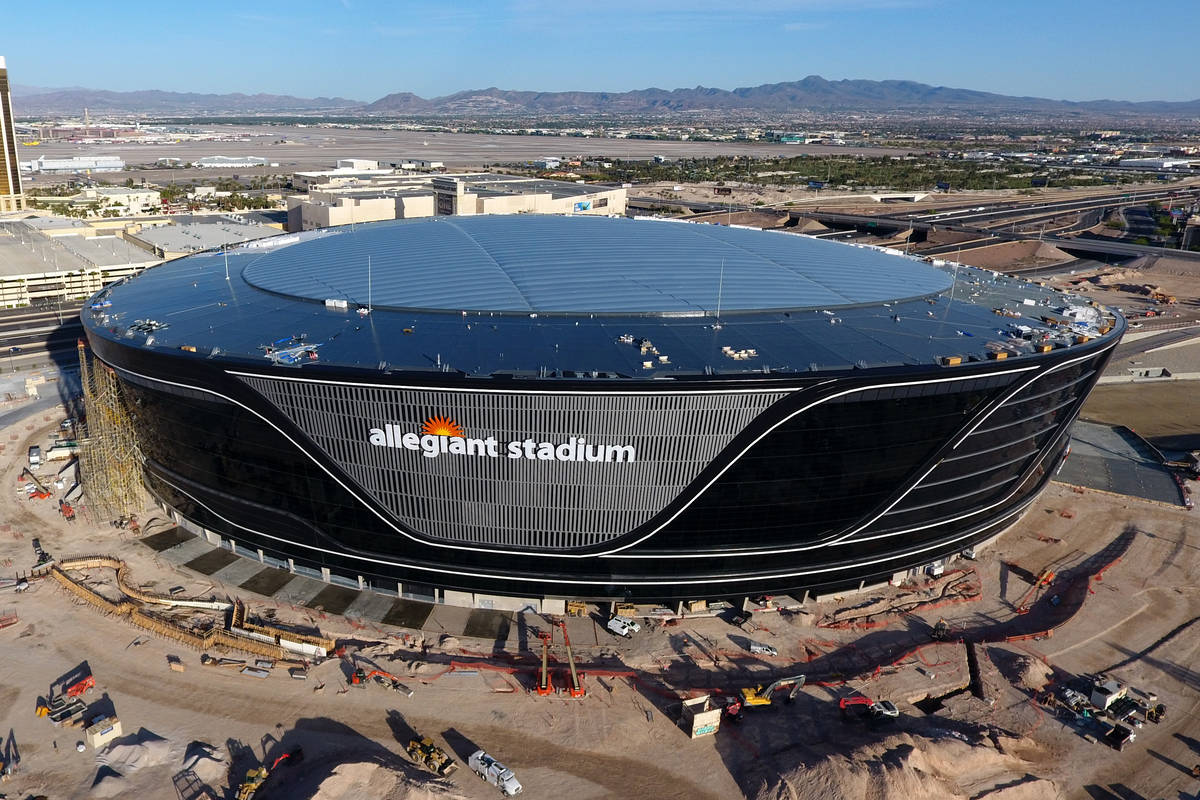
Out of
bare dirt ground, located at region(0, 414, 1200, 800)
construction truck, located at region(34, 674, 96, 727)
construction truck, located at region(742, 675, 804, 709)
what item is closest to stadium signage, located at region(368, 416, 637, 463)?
bare dirt ground, located at region(0, 414, 1200, 800)

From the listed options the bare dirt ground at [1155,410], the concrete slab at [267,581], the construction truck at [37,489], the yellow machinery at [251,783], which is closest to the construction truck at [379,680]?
the yellow machinery at [251,783]

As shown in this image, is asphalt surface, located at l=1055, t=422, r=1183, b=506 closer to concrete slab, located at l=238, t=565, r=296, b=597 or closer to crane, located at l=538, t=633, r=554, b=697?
crane, located at l=538, t=633, r=554, b=697

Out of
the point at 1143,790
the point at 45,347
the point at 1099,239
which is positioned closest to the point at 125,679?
the point at 1143,790

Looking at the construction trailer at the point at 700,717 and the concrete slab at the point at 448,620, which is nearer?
the construction trailer at the point at 700,717

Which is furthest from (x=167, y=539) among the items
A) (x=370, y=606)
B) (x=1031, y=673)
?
(x=1031, y=673)

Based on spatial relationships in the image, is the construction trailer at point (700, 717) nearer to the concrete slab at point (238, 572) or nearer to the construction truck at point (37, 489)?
the concrete slab at point (238, 572)
